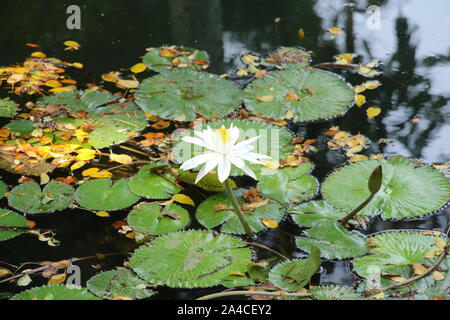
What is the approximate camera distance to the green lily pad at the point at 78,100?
10.6 ft

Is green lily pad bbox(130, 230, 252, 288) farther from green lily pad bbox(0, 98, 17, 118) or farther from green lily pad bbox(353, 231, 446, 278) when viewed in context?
green lily pad bbox(0, 98, 17, 118)

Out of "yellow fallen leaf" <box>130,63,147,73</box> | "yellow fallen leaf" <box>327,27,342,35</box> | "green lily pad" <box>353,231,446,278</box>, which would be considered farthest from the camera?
"yellow fallen leaf" <box>327,27,342,35</box>

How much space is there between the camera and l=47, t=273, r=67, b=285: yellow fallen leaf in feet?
7.14

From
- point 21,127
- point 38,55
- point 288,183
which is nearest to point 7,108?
point 21,127

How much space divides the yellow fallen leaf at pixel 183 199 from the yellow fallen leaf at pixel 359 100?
46.7 inches

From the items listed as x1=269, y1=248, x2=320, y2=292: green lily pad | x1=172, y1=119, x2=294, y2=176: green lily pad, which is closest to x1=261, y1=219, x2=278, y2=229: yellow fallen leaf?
x1=269, y1=248, x2=320, y2=292: green lily pad

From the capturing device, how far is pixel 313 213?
241 cm

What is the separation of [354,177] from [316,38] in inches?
62.0

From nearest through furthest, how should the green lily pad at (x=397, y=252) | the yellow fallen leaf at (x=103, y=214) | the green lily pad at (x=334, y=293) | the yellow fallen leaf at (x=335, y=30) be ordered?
the green lily pad at (x=334, y=293) → the green lily pad at (x=397, y=252) → the yellow fallen leaf at (x=103, y=214) → the yellow fallen leaf at (x=335, y=30)

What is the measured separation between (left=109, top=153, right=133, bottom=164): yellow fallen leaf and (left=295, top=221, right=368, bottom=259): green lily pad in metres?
0.98

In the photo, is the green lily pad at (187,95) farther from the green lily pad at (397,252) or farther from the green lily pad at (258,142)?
the green lily pad at (397,252)

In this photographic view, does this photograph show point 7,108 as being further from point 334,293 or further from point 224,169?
point 334,293

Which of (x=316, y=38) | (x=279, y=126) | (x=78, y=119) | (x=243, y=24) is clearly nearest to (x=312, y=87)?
(x=279, y=126)

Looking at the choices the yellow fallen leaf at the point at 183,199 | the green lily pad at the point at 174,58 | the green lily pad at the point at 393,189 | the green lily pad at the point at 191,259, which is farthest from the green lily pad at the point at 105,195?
the green lily pad at the point at 174,58
